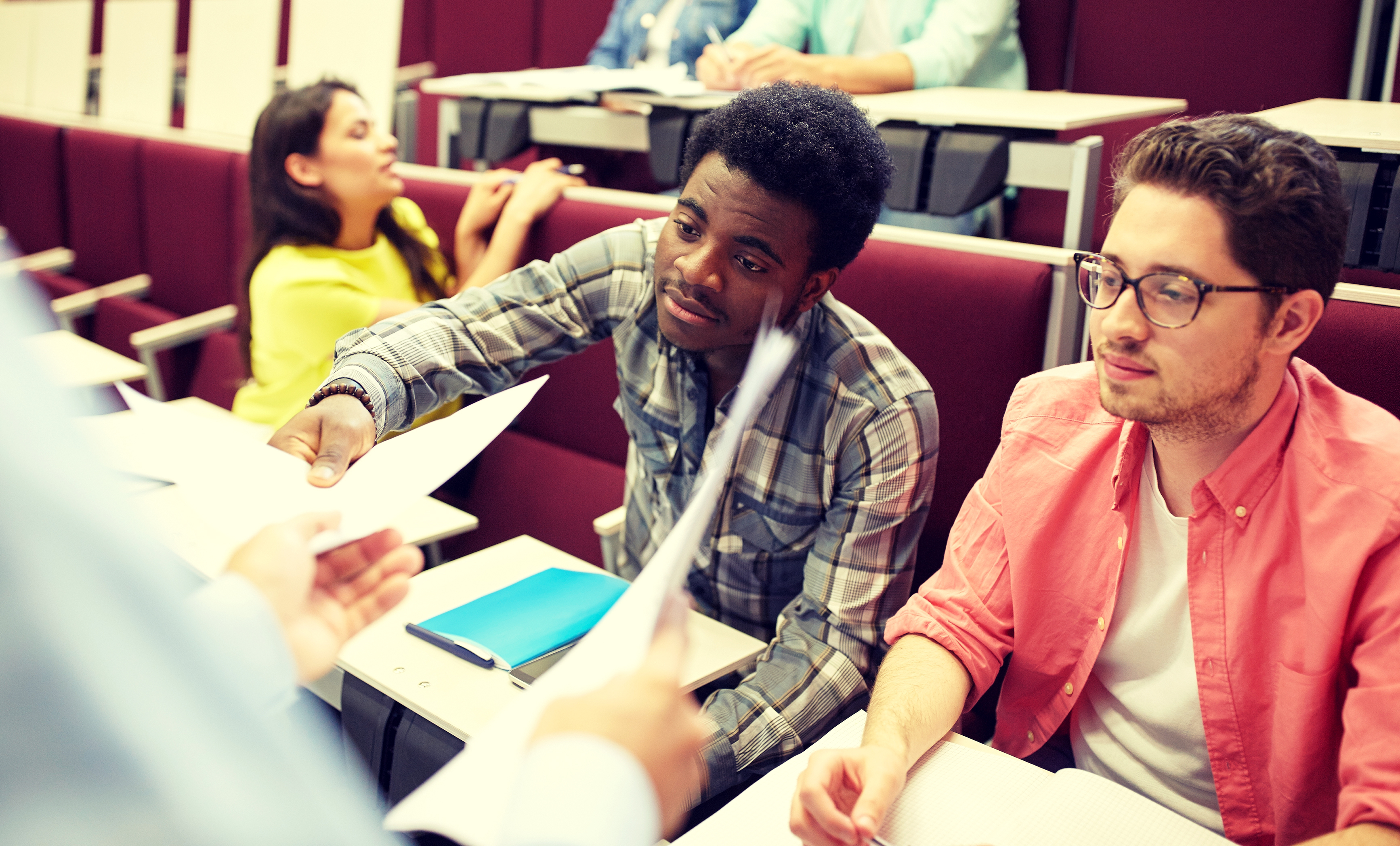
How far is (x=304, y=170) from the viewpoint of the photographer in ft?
7.49

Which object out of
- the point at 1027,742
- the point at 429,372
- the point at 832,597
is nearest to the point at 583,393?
the point at 429,372

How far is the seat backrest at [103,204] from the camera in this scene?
135 inches

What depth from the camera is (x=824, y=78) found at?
2139 mm

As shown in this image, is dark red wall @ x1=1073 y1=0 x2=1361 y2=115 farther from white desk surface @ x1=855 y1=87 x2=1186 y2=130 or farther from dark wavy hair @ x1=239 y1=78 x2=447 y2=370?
dark wavy hair @ x1=239 y1=78 x2=447 y2=370

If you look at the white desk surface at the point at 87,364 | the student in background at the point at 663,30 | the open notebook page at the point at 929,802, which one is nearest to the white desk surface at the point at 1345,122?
the open notebook page at the point at 929,802

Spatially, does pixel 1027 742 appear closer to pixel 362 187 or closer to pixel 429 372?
pixel 429 372

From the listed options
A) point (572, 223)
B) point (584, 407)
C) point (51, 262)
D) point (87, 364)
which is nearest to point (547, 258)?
point (572, 223)

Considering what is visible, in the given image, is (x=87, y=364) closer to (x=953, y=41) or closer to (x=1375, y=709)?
(x=953, y=41)

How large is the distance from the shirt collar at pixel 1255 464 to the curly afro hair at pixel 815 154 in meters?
0.55

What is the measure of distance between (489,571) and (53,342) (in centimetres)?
179

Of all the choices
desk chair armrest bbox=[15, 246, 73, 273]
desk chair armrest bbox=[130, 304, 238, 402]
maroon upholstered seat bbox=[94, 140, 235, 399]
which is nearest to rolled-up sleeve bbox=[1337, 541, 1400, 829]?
desk chair armrest bbox=[130, 304, 238, 402]

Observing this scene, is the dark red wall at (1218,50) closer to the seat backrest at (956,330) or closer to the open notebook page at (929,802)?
the seat backrest at (956,330)

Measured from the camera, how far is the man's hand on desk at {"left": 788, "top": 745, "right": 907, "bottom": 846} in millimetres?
857

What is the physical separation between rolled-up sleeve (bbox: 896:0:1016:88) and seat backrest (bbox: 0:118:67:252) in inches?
128
